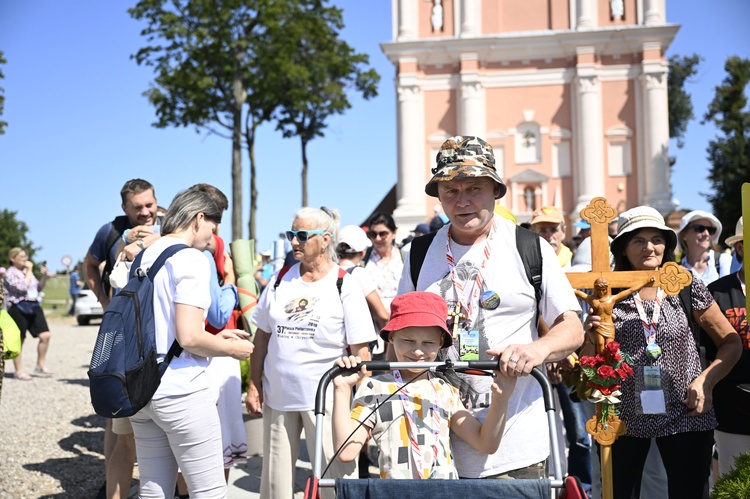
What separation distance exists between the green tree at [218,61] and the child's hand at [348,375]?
89.5 ft

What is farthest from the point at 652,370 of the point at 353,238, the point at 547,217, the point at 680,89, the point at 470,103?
the point at 680,89

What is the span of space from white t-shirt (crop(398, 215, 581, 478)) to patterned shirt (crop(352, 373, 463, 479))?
0.11 meters

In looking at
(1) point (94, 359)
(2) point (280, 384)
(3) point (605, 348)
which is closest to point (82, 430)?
(2) point (280, 384)

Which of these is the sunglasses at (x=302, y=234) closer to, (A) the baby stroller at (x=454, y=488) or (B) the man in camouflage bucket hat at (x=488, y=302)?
(B) the man in camouflage bucket hat at (x=488, y=302)

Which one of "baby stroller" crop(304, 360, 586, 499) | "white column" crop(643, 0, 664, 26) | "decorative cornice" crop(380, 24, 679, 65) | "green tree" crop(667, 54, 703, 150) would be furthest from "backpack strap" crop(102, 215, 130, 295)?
"green tree" crop(667, 54, 703, 150)

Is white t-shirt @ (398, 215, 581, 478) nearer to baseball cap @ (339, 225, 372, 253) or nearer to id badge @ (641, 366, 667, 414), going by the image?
id badge @ (641, 366, 667, 414)

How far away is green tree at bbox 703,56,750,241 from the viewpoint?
4512 cm

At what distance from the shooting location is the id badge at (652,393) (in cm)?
420

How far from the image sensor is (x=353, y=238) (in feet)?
22.2

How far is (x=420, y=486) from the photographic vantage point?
2.83 metres

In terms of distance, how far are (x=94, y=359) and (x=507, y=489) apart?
2.19 meters

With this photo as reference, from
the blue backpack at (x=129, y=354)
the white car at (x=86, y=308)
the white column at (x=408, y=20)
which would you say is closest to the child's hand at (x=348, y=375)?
the blue backpack at (x=129, y=354)

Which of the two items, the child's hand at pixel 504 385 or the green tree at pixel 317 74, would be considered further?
the green tree at pixel 317 74

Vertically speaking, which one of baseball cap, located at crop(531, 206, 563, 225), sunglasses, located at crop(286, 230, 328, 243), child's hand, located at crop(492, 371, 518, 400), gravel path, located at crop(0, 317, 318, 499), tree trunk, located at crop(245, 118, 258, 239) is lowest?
gravel path, located at crop(0, 317, 318, 499)
